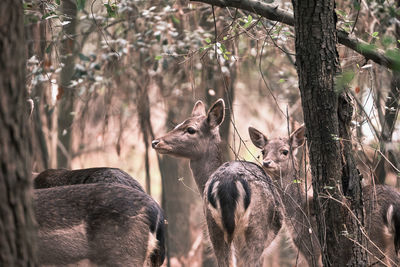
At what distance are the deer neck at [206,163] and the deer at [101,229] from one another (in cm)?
242

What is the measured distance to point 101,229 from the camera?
5410 mm

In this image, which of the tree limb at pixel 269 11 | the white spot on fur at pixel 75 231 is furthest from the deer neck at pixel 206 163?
the tree limb at pixel 269 11

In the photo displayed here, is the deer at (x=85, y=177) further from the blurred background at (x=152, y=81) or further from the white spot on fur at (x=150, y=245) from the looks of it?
the blurred background at (x=152, y=81)

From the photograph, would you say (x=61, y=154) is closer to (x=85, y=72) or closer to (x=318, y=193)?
(x=85, y=72)

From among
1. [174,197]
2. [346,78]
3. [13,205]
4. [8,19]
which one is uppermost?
[8,19]

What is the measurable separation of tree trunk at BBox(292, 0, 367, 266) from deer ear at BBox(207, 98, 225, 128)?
3390 mm

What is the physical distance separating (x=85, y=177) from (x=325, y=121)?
10.9ft

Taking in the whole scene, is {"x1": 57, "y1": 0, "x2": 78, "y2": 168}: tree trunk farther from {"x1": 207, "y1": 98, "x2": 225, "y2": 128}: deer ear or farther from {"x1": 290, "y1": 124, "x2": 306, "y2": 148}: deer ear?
{"x1": 290, "y1": 124, "x2": 306, "y2": 148}: deer ear

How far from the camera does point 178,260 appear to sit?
1210cm

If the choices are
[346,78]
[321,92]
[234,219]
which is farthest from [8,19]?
[234,219]

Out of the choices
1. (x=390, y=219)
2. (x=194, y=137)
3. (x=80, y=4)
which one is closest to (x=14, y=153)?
(x=80, y=4)

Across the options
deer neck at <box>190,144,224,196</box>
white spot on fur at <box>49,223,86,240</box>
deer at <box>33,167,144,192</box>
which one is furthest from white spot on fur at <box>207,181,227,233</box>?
deer neck at <box>190,144,224,196</box>

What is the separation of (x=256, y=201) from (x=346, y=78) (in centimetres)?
390

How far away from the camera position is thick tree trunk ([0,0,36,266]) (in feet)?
8.24
